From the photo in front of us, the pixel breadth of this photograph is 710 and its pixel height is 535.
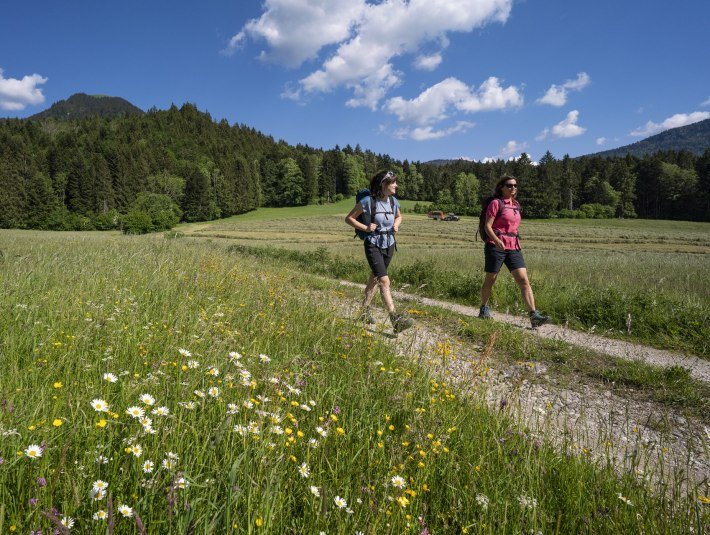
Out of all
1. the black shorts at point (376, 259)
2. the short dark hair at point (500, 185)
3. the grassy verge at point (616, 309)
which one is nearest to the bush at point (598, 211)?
the grassy verge at point (616, 309)

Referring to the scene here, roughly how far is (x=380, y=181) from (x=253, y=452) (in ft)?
17.2

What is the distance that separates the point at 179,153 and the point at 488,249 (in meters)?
126

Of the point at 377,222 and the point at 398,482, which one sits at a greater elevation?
the point at 377,222

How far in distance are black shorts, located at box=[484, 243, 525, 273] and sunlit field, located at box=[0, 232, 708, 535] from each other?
4.27 metres

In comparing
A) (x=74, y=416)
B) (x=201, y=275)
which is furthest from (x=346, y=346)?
(x=201, y=275)

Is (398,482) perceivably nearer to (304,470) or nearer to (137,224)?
(304,470)

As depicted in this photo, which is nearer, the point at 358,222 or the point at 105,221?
the point at 358,222

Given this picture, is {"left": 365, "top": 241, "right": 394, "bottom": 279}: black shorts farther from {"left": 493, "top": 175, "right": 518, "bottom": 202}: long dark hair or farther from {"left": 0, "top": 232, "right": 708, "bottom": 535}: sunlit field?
{"left": 0, "top": 232, "right": 708, "bottom": 535}: sunlit field

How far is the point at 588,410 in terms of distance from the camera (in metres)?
3.90

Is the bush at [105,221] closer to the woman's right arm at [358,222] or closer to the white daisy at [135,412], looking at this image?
the woman's right arm at [358,222]

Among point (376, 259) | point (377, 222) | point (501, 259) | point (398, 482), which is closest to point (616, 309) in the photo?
point (501, 259)

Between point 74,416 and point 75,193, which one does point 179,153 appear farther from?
point 74,416

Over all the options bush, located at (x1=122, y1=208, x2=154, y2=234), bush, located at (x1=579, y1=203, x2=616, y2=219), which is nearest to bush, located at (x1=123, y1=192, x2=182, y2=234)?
bush, located at (x1=122, y1=208, x2=154, y2=234)

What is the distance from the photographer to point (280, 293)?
6027mm
